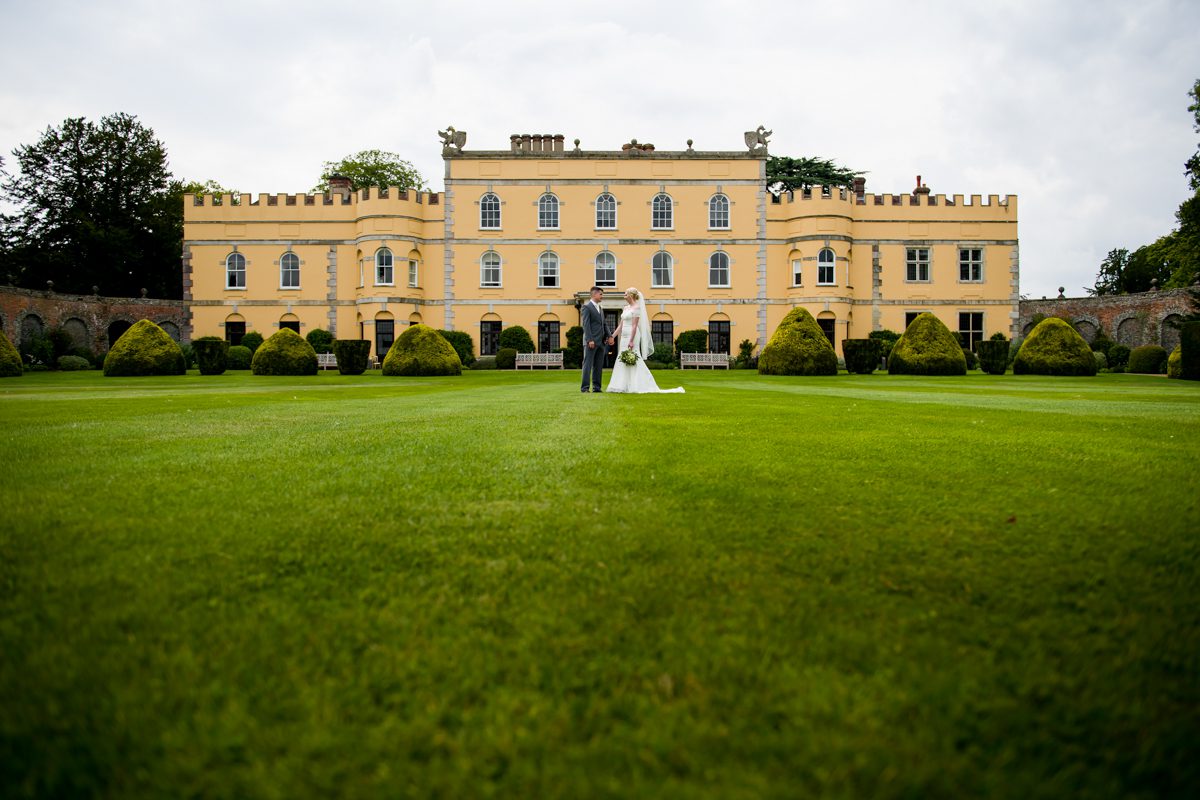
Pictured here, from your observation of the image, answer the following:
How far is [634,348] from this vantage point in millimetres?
13781

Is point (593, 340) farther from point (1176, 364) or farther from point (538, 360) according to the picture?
point (538, 360)

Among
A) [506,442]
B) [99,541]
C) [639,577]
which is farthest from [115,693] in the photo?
[506,442]

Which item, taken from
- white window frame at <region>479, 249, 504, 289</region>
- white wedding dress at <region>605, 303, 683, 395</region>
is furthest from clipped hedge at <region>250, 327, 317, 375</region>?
white window frame at <region>479, 249, 504, 289</region>

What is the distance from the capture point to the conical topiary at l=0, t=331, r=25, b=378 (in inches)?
885

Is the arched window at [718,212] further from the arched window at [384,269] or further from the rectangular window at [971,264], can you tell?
the arched window at [384,269]

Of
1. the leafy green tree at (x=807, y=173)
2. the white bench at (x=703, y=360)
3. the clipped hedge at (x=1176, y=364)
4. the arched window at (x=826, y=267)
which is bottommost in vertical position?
the clipped hedge at (x=1176, y=364)

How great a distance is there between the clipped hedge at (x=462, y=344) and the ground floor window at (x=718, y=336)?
44.2 feet

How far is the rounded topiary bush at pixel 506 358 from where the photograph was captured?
3516 cm

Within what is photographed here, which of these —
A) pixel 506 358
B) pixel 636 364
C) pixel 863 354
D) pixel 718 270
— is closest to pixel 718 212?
pixel 718 270

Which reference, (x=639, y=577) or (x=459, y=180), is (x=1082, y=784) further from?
(x=459, y=180)

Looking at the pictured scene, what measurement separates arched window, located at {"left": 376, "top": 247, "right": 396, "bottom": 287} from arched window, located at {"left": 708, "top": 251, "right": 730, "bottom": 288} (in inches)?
699

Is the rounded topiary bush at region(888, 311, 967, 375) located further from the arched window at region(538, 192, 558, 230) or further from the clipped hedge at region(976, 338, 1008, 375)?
the arched window at region(538, 192, 558, 230)

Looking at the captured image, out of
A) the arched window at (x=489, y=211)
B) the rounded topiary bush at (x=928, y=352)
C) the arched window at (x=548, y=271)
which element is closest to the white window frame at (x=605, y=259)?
the arched window at (x=548, y=271)

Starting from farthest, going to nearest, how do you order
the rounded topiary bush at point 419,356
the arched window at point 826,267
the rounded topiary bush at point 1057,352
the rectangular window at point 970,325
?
the rectangular window at point 970,325, the arched window at point 826,267, the rounded topiary bush at point 419,356, the rounded topiary bush at point 1057,352
